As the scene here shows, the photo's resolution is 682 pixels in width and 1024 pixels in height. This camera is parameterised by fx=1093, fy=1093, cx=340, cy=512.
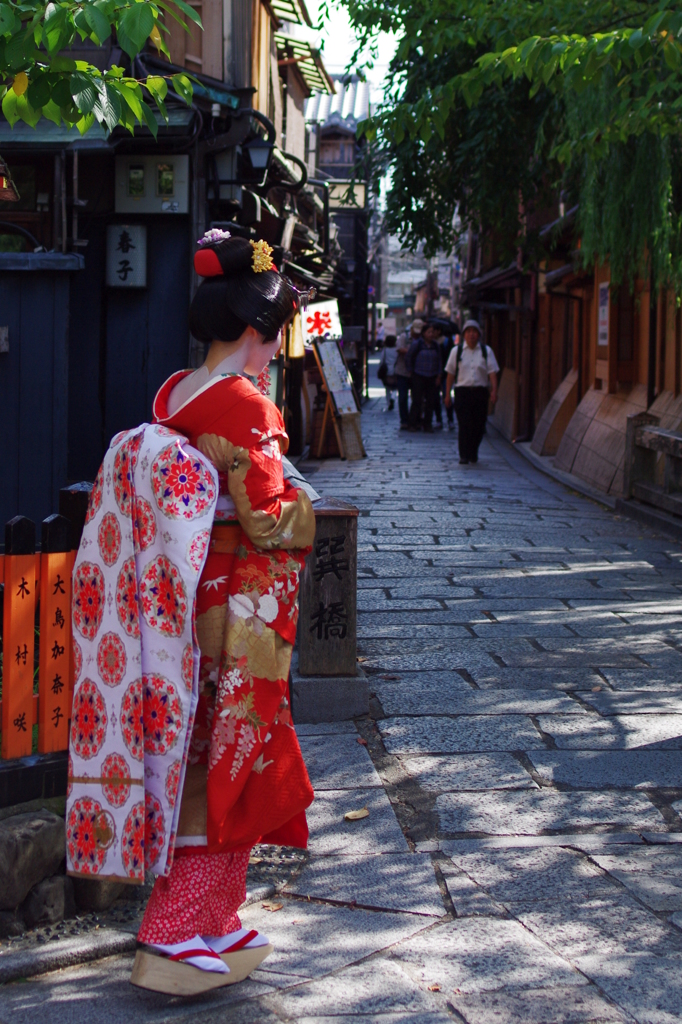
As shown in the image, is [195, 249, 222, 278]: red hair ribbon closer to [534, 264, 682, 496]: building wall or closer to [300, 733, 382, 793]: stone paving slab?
[300, 733, 382, 793]: stone paving slab

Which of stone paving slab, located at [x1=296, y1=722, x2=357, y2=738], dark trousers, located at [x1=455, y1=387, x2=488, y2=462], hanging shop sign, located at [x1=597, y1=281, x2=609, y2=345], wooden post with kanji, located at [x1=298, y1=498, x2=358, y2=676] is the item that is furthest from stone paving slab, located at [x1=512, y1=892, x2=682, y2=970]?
hanging shop sign, located at [x1=597, y1=281, x2=609, y2=345]

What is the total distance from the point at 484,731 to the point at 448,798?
2.57ft

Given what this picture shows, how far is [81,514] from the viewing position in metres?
3.66

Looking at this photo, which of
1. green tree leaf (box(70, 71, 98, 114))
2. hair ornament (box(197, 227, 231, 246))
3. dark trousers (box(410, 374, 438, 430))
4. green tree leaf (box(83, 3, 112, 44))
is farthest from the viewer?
dark trousers (box(410, 374, 438, 430))

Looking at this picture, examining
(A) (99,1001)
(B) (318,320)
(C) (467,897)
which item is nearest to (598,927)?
(C) (467,897)

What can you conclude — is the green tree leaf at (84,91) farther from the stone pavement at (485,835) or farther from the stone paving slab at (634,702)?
the stone paving slab at (634,702)

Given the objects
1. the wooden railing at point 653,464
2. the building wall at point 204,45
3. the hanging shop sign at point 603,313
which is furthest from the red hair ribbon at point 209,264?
the hanging shop sign at point 603,313

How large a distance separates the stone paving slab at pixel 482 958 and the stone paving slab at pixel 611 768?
1.26m

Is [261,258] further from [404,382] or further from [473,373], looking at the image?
[404,382]

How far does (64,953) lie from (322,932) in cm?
76

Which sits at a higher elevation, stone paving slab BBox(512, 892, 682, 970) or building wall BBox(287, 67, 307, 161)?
building wall BBox(287, 67, 307, 161)

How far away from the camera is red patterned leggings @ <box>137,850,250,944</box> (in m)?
2.91

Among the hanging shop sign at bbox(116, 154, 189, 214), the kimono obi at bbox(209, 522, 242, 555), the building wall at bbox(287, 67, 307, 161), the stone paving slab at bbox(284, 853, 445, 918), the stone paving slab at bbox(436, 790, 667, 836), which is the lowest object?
the stone paving slab at bbox(284, 853, 445, 918)

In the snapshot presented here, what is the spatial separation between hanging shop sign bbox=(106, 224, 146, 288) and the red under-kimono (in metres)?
8.69
